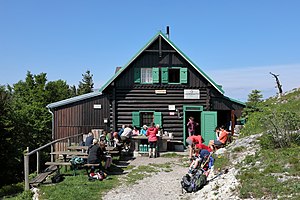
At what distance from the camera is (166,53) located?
19906 millimetres

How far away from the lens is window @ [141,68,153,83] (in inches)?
785

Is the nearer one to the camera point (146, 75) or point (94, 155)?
point (94, 155)

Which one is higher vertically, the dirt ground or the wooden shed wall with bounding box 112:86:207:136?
the wooden shed wall with bounding box 112:86:207:136

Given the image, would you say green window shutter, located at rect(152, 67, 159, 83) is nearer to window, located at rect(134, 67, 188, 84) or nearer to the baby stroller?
window, located at rect(134, 67, 188, 84)

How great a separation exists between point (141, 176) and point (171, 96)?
27.9 feet

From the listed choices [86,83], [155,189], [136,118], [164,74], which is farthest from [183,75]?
[86,83]

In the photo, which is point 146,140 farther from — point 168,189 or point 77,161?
point 168,189

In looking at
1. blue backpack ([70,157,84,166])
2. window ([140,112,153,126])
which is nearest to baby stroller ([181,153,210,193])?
blue backpack ([70,157,84,166])

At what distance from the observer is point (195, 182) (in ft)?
31.7

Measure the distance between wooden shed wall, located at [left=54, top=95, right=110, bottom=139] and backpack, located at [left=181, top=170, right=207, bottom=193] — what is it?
10.8 metres

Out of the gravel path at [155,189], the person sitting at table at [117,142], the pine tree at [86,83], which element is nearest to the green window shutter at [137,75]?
the person sitting at table at [117,142]

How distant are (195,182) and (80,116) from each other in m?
11.6

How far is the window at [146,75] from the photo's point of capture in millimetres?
19938

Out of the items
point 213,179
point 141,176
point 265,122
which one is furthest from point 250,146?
point 141,176
